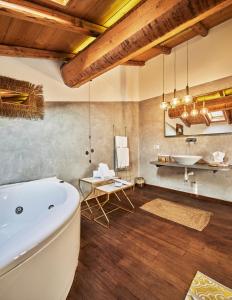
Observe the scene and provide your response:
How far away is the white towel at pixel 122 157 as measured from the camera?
3.78m

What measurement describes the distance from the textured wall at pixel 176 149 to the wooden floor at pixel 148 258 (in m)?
0.66

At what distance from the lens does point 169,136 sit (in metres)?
3.70

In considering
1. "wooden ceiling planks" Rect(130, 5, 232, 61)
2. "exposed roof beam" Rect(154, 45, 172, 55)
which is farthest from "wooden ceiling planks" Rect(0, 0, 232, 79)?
"exposed roof beam" Rect(154, 45, 172, 55)

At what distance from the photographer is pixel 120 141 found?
3830 millimetres

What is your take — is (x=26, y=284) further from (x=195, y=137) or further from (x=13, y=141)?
(x=195, y=137)

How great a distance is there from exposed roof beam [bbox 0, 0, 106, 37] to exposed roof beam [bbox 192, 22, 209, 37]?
168cm

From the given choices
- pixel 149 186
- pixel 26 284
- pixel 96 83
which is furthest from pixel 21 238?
pixel 149 186

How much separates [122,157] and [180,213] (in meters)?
1.67

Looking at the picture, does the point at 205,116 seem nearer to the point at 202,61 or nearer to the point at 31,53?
the point at 202,61

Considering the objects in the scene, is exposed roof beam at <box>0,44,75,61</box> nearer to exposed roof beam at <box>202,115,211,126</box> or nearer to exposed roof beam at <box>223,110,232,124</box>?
exposed roof beam at <box>202,115,211,126</box>

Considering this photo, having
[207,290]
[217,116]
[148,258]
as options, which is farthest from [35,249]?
[217,116]

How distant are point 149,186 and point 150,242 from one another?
2196mm

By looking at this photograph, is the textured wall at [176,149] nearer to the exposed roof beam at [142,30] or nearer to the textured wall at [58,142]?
the textured wall at [58,142]

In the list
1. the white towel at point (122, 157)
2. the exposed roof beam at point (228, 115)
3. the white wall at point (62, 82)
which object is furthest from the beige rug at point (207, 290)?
the white wall at point (62, 82)
